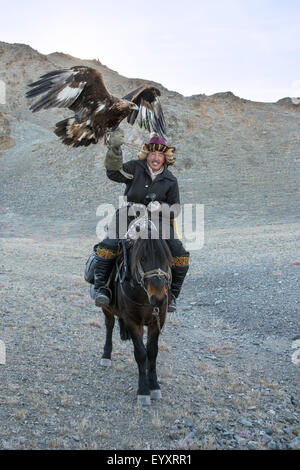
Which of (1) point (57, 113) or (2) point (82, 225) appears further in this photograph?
(1) point (57, 113)

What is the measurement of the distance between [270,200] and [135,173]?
29.0 m

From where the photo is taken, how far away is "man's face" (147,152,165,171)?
19.1 feet

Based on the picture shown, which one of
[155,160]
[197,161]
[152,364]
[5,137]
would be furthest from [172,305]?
[5,137]

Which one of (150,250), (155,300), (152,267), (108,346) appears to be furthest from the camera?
(108,346)

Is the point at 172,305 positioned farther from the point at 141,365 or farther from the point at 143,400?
the point at 143,400

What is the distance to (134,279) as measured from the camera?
5.34 m

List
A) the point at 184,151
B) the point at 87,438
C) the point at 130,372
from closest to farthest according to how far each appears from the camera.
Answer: the point at 87,438
the point at 130,372
the point at 184,151

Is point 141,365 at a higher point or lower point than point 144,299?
lower

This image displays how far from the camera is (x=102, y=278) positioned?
6156 millimetres

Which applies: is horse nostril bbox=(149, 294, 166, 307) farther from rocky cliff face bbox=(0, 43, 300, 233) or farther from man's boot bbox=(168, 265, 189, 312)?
rocky cliff face bbox=(0, 43, 300, 233)

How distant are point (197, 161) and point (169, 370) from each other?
35600 mm

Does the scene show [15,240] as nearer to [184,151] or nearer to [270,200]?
[270,200]

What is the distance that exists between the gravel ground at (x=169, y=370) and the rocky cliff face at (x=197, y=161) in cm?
1655
